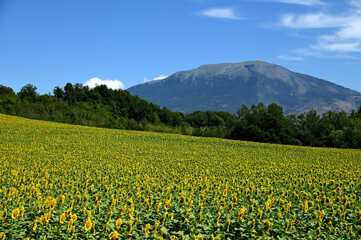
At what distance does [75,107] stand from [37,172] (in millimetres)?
52277

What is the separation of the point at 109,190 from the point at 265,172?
7611 millimetres

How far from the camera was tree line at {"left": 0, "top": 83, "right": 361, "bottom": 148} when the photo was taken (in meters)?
45.1

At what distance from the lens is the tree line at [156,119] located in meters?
45.1

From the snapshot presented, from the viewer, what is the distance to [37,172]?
11.9 m

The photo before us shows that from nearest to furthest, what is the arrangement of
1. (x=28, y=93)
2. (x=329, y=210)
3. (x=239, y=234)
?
(x=239, y=234)
(x=329, y=210)
(x=28, y=93)

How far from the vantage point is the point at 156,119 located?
88.2 m

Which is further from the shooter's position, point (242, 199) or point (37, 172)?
point (37, 172)

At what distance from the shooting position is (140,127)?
49.9m

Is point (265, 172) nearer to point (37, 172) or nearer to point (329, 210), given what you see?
point (329, 210)

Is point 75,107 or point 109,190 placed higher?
point 75,107

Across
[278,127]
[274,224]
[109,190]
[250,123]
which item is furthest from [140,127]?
[274,224]

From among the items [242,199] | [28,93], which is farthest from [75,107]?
[242,199]

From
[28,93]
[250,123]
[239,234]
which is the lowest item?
[239,234]

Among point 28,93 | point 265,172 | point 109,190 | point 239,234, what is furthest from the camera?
point 28,93
